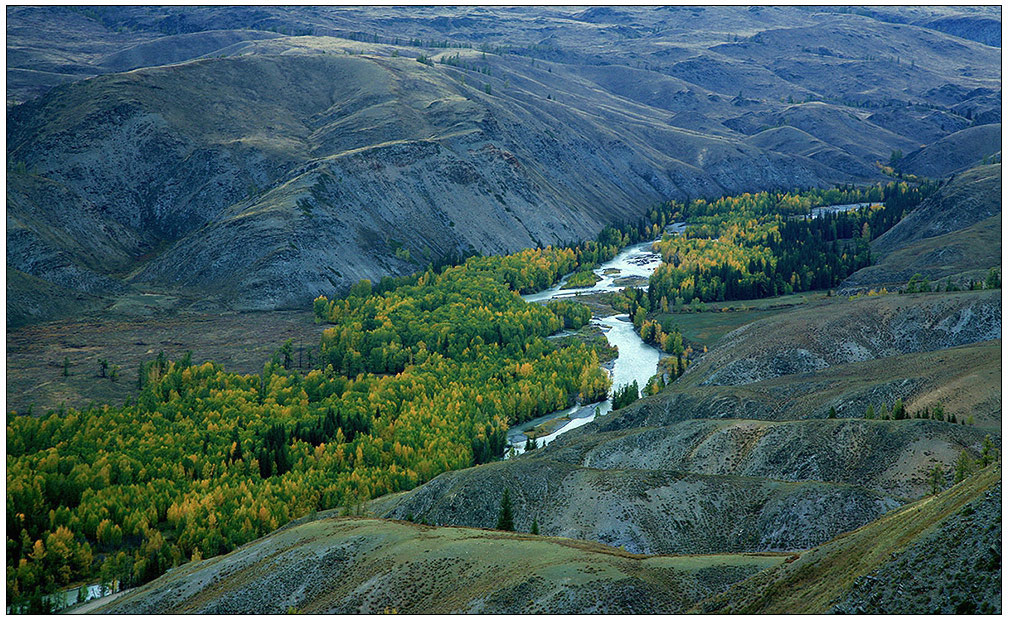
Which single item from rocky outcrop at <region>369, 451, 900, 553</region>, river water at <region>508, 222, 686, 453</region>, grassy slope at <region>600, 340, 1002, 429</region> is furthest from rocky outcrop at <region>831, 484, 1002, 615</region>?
river water at <region>508, 222, 686, 453</region>

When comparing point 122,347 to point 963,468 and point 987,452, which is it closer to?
point 963,468

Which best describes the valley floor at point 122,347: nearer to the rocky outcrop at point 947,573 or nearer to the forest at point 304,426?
the forest at point 304,426

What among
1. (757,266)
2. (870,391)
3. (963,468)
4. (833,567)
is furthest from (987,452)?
(757,266)

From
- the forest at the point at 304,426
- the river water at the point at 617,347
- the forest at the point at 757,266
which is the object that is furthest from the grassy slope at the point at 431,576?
the forest at the point at 757,266

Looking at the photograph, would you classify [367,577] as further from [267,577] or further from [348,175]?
[348,175]

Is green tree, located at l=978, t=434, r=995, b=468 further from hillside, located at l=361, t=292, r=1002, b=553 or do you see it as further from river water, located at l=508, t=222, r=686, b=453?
river water, located at l=508, t=222, r=686, b=453
